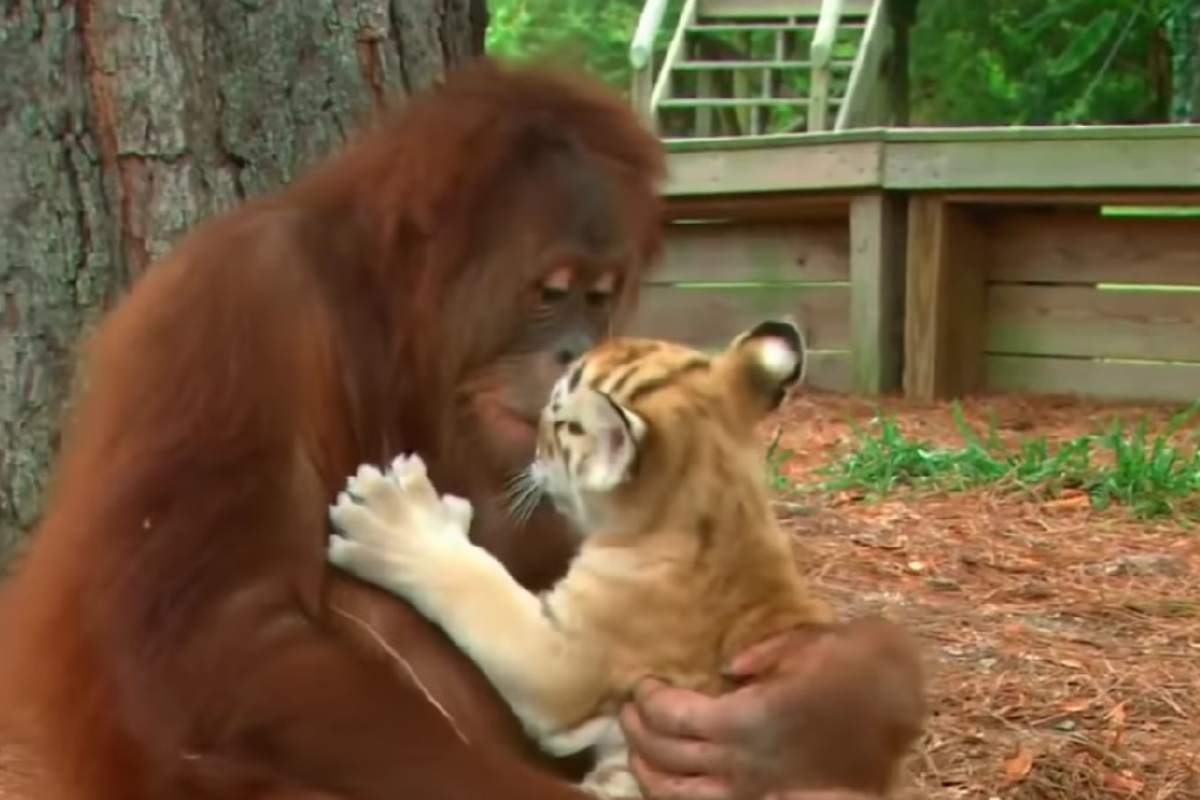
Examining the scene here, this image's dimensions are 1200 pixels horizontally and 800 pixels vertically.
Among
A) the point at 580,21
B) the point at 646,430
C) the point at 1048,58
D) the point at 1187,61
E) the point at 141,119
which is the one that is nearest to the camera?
Answer: the point at 646,430

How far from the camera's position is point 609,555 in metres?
2.96

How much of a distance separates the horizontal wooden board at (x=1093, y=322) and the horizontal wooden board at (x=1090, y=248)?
0.27 feet

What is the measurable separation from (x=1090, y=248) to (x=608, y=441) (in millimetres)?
7282

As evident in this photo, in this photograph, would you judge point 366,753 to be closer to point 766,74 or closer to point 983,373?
point 983,373

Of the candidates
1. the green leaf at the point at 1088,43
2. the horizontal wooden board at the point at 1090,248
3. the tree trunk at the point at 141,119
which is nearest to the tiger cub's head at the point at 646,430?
the tree trunk at the point at 141,119

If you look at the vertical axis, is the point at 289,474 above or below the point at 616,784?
above

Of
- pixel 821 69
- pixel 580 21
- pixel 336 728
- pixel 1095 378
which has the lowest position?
pixel 1095 378

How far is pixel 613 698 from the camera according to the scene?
3.04 m

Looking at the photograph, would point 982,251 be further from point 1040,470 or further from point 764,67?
point 764,67

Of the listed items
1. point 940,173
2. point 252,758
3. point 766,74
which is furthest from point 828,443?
point 766,74

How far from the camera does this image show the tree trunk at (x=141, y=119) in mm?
3969

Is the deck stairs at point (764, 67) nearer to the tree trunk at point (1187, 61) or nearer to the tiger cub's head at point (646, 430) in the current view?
the tree trunk at point (1187, 61)

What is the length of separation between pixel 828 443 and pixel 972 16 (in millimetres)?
13878

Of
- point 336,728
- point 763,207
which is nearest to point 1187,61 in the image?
point 763,207
